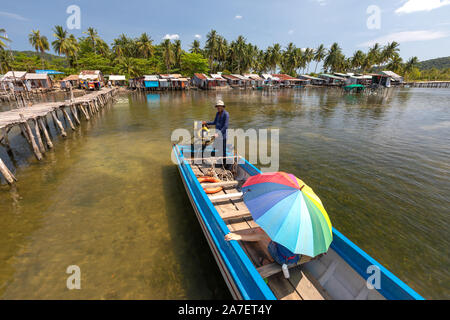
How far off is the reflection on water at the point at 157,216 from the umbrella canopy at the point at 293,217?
2.38 metres

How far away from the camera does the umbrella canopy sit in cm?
264

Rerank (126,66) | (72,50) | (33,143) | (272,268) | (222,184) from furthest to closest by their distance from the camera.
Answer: (126,66), (72,50), (33,143), (222,184), (272,268)

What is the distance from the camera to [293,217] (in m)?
2.71

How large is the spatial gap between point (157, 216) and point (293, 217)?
4.91 metres

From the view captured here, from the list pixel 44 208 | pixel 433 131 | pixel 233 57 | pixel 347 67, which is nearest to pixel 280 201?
pixel 44 208

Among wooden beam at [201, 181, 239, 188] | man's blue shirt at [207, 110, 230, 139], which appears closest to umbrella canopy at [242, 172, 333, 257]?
wooden beam at [201, 181, 239, 188]

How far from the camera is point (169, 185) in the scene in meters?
8.17

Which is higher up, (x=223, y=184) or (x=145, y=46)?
(x=145, y=46)

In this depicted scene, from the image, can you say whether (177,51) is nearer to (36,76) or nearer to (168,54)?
(168,54)

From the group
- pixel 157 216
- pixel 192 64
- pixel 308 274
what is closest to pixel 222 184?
pixel 157 216

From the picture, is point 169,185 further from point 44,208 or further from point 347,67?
point 347,67

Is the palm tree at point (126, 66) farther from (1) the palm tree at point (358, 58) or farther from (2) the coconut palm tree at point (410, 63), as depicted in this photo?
(2) the coconut palm tree at point (410, 63)

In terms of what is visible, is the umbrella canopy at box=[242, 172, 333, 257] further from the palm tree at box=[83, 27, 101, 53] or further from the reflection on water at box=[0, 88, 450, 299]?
the palm tree at box=[83, 27, 101, 53]

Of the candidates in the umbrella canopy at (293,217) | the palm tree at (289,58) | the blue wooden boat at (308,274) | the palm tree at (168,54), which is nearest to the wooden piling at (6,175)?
the blue wooden boat at (308,274)
